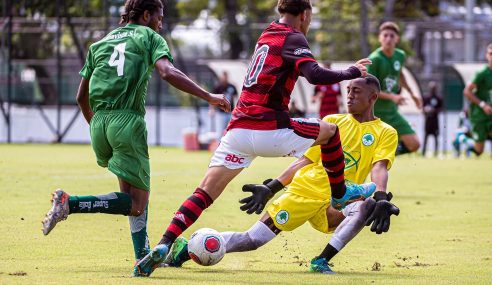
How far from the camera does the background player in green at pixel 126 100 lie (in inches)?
309

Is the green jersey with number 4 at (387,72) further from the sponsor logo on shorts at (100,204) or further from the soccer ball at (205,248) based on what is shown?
the sponsor logo on shorts at (100,204)

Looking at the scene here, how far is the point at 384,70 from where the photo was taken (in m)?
15.3

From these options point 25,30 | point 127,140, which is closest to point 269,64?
point 127,140

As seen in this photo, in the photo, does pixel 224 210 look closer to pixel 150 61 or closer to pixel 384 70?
pixel 384 70

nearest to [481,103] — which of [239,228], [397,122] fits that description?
[397,122]

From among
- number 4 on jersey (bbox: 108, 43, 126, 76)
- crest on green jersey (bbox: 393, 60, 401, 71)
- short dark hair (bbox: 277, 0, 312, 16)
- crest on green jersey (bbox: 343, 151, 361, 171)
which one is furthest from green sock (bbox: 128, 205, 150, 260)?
crest on green jersey (bbox: 393, 60, 401, 71)

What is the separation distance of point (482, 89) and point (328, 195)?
10.4 meters

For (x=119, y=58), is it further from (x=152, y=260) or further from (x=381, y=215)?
(x=381, y=215)

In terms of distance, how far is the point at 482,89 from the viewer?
18.2 metres

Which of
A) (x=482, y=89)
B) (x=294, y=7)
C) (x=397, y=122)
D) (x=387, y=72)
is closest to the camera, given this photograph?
(x=294, y=7)

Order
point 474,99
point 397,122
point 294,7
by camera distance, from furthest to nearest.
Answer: point 474,99
point 397,122
point 294,7

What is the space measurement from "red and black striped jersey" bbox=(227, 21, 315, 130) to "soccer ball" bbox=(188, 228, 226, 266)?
78 centimetres

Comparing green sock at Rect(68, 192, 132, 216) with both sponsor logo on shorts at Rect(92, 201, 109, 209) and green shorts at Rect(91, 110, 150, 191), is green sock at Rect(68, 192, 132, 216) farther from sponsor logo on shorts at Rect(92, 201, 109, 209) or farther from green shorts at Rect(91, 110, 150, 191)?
green shorts at Rect(91, 110, 150, 191)

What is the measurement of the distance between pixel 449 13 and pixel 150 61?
4960 centimetres
